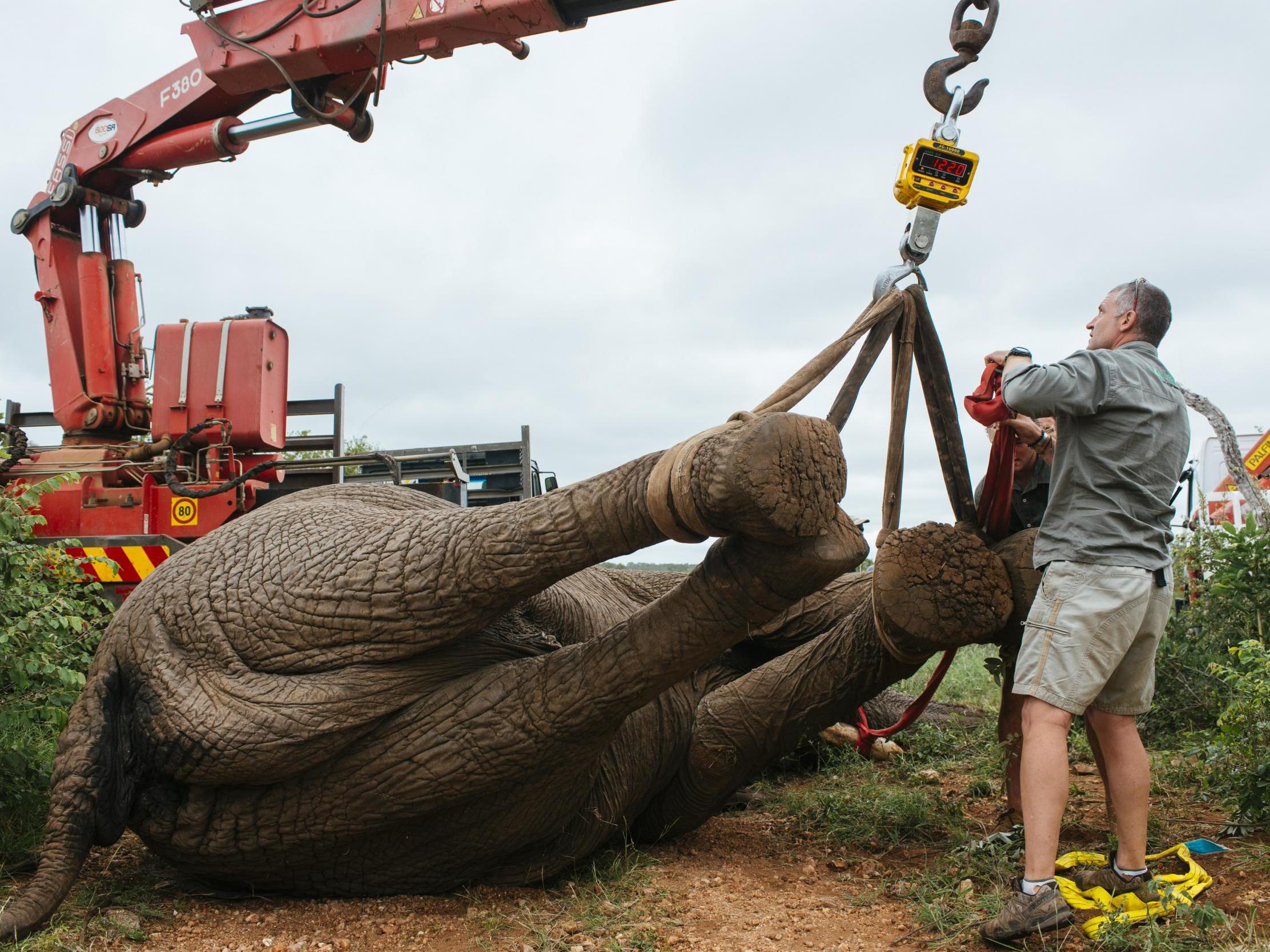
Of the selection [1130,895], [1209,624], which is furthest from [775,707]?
[1209,624]

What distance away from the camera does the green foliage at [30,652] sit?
148 inches

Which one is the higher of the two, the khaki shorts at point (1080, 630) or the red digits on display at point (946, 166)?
the red digits on display at point (946, 166)

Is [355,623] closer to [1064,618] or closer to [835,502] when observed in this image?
[835,502]

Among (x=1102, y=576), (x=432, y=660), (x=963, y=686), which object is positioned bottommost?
(x=963, y=686)

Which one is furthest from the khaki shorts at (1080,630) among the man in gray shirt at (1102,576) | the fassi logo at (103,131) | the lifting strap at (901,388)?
the fassi logo at (103,131)

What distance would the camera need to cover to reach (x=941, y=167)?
3.60 meters

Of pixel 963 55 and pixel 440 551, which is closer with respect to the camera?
pixel 440 551

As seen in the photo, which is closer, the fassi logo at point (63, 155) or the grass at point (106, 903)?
the grass at point (106, 903)

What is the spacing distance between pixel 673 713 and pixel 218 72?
6.14 m

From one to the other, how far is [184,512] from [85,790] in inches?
173

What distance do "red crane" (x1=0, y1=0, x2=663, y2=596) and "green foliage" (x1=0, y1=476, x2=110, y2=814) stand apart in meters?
2.60

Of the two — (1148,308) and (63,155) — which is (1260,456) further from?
(63,155)

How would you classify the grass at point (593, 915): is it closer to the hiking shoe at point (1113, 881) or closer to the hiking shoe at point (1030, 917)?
the hiking shoe at point (1030, 917)

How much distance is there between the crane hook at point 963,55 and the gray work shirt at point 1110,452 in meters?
1.05
